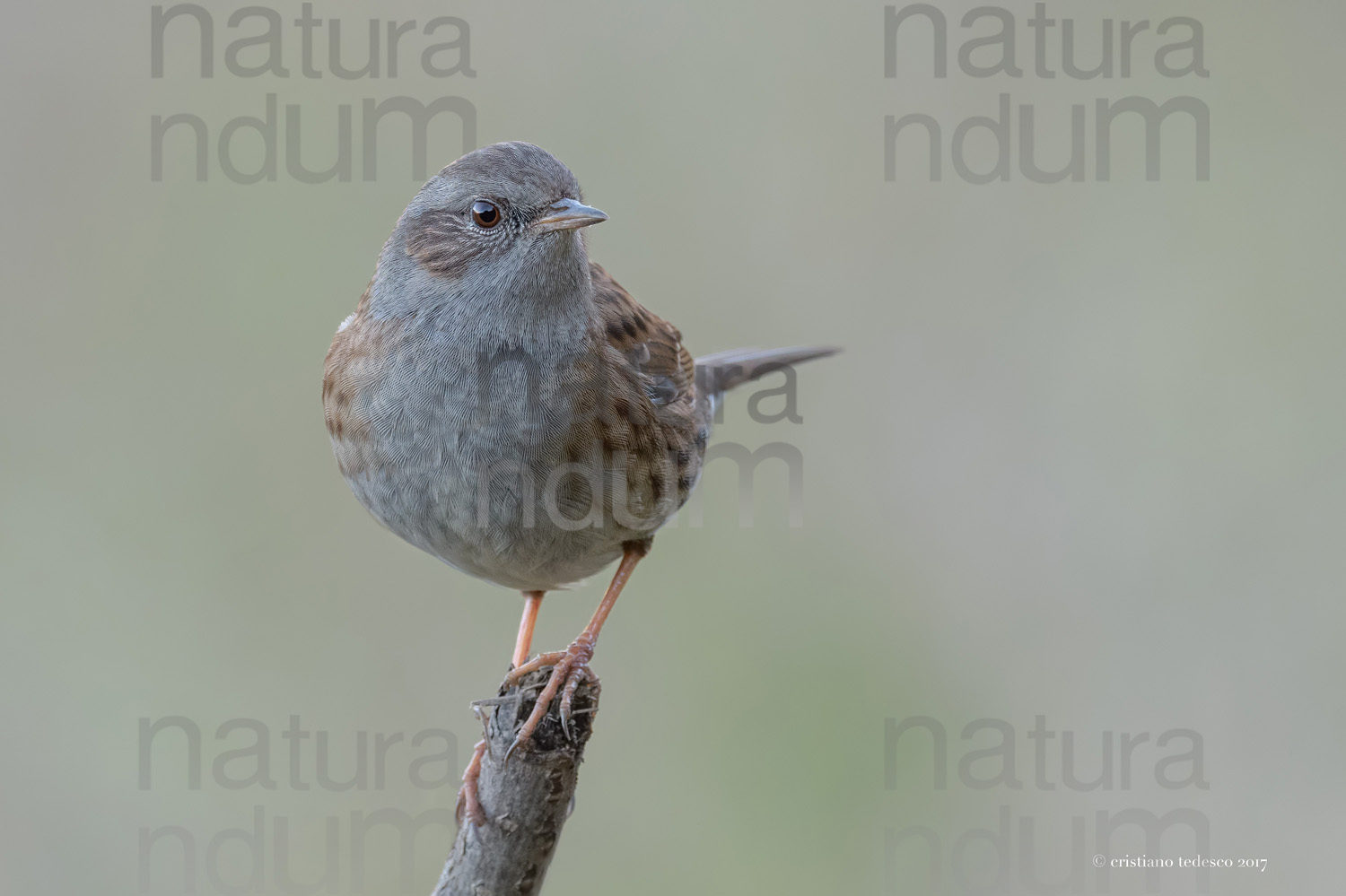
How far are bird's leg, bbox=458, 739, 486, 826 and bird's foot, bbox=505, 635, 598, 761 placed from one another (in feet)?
0.61

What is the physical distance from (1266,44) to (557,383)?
4.53 metres

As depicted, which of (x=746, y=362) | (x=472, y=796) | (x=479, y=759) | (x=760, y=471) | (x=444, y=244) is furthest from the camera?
(x=760, y=471)

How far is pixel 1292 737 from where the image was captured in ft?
17.9

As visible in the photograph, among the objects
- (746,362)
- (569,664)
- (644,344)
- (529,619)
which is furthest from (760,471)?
(569,664)

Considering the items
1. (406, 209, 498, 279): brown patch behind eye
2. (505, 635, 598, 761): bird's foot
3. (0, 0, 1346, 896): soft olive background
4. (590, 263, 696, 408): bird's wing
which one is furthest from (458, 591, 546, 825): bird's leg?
(406, 209, 498, 279): brown patch behind eye

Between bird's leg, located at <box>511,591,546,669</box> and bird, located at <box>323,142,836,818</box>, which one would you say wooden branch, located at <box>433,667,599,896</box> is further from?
bird's leg, located at <box>511,591,546,669</box>

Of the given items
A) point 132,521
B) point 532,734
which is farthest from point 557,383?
point 132,521

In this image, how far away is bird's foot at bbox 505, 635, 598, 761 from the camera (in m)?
3.39

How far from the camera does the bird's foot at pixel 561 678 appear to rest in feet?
11.1

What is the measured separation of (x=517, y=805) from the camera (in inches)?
133

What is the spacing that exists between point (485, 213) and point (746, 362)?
1.66m

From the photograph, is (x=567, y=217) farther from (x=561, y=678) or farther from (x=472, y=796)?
(x=472, y=796)

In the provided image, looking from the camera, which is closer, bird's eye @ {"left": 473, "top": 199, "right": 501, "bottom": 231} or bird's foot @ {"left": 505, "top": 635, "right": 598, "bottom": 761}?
bird's foot @ {"left": 505, "top": 635, "right": 598, "bottom": 761}

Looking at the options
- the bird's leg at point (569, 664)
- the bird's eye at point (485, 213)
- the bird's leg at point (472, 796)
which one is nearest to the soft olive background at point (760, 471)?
the bird's leg at point (472, 796)
